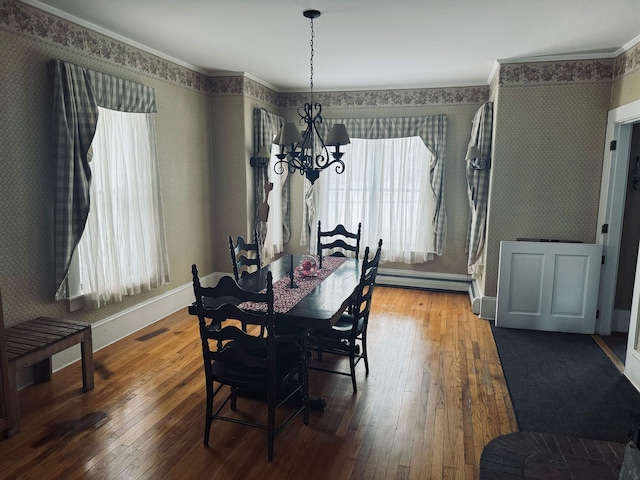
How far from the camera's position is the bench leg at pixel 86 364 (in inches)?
120

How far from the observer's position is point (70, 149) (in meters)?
3.21

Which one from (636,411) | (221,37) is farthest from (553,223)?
(221,37)

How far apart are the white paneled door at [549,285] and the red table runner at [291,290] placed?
5.91 ft

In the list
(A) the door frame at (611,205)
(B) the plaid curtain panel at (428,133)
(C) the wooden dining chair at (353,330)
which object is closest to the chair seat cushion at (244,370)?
(C) the wooden dining chair at (353,330)

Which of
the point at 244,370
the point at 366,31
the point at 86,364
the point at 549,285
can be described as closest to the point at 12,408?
the point at 86,364

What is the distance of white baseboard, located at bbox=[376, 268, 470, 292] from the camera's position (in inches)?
227

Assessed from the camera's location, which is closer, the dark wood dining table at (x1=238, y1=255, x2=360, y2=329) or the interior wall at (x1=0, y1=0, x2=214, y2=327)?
the dark wood dining table at (x1=238, y1=255, x2=360, y2=329)

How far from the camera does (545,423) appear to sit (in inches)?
107

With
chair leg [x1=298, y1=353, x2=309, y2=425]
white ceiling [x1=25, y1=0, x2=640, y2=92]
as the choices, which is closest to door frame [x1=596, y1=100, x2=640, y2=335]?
white ceiling [x1=25, y1=0, x2=640, y2=92]

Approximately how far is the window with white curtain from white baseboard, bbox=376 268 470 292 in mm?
207

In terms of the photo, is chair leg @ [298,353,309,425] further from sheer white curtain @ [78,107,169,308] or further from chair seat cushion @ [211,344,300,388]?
sheer white curtain @ [78,107,169,308]

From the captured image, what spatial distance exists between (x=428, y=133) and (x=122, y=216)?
12.3 feet

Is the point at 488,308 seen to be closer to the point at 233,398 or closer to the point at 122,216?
the point at 233,398

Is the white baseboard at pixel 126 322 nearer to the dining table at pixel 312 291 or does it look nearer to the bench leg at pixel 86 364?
the bench leg at pixel 86 364
